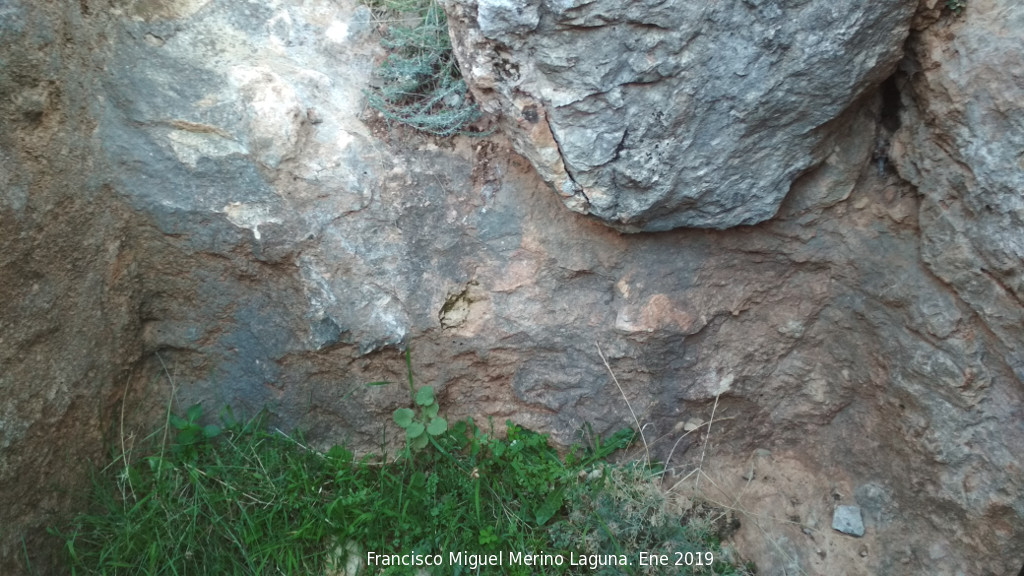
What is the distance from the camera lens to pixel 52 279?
208 cm

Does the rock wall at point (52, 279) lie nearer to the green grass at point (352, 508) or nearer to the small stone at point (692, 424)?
Result: the green grass at point (352, 508)

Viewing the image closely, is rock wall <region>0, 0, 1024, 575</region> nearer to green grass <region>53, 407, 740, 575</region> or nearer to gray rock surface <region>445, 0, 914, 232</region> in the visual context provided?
gray rock surface <region>445, 0, 914, 232</region>

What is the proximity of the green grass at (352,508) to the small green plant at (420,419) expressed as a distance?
0.10ft

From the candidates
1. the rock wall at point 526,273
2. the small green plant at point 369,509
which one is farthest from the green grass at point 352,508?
the rock wall at point 526,273

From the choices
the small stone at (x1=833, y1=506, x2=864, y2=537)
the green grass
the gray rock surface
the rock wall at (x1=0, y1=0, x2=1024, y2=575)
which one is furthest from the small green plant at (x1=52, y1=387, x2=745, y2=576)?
the gray rock surface

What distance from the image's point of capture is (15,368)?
78.9 inches

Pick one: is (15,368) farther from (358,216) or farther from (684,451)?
(684,451)

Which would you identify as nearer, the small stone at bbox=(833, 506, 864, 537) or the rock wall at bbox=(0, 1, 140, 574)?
the rock wall at bbox=(0, 1, 140, 574)

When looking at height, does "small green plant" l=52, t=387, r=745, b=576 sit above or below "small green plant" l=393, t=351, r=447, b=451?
below

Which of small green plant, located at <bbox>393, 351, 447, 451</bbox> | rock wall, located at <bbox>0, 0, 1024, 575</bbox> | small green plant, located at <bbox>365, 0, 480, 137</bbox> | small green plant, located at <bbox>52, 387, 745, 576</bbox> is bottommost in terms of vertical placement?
small green plant, located at <bbox>52, 387, 745, 576</bbox>

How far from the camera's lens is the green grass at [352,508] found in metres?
2.27

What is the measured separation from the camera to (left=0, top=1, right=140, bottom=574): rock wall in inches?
77.4

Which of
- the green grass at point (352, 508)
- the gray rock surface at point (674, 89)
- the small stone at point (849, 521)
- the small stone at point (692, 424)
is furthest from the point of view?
the small stone at point (692, 424)

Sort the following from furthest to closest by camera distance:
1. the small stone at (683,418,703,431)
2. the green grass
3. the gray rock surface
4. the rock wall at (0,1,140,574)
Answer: the small stone at (683,418,703,431)
the green grass
the rock wall at (0,1,140,574)
the gray rock surface
